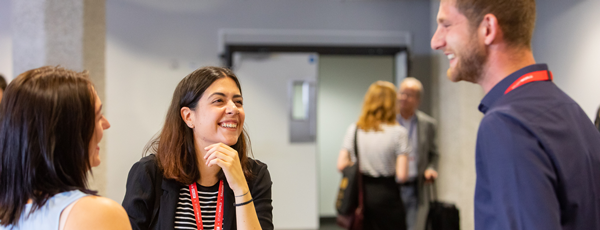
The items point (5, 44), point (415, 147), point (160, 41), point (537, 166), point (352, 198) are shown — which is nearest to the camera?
point (537, 166)

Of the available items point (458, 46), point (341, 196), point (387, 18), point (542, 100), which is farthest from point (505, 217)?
point (387, 18)

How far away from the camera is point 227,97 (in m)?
1.43

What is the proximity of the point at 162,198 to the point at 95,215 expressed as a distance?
0.50m

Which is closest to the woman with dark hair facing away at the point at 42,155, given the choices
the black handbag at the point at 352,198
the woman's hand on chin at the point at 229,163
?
the woman's hand on chin at the point at 229,163

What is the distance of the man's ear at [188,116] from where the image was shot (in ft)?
4.79

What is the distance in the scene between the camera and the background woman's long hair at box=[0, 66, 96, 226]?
934mm

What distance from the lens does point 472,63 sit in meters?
1.07

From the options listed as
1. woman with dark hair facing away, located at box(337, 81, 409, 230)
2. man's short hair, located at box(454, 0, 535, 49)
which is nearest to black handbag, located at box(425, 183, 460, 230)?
woman with dark hair facing away, located at box(337, 81, 409, 230)

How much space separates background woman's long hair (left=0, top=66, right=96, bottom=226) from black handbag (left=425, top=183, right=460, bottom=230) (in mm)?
3072

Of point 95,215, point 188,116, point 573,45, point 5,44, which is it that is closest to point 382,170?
point 573,45

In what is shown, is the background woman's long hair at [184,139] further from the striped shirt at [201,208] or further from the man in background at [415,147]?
the man in background at [415,147]

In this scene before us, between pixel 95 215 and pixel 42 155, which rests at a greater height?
pixel 42 155

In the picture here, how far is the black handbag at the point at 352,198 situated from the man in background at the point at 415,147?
74 centimetres

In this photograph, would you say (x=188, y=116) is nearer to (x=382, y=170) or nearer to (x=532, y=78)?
(x=532, y=78)
